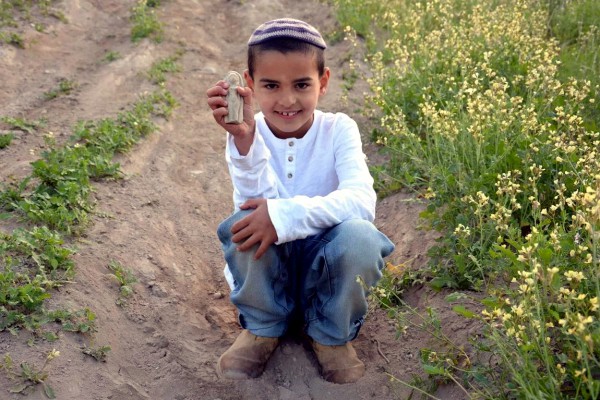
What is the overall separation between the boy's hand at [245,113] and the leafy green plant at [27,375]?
116 centimetres

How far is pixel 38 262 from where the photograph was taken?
340 cm

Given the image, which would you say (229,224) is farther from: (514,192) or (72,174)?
(72,174)

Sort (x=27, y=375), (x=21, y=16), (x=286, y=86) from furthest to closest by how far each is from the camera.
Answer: (x=21, y=16)
(x=286, y=86)
(x=27, y=375)

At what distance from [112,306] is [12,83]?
13.0ft

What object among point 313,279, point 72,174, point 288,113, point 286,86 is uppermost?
point 286,86

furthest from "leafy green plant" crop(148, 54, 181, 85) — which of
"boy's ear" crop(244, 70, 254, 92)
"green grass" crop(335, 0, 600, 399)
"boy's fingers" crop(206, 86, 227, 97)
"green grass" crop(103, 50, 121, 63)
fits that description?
"boy's fingers" crop(206, 86, 227, 97)

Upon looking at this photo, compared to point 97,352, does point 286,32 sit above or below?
above

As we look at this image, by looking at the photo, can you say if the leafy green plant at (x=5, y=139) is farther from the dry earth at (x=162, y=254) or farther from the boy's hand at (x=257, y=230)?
the boy's hand at (x=257, y=230)

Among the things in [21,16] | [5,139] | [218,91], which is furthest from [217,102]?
[21,16]

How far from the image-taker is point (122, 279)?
3.62 metres

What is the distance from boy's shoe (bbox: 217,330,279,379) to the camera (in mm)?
3156

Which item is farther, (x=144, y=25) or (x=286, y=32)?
(x=144, y=25)

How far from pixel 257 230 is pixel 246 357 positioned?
667 mm

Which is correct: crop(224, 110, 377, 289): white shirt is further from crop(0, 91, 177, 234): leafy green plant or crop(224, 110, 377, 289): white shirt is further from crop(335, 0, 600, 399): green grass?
crop(0, 91, 177, 234): leafy green plant
